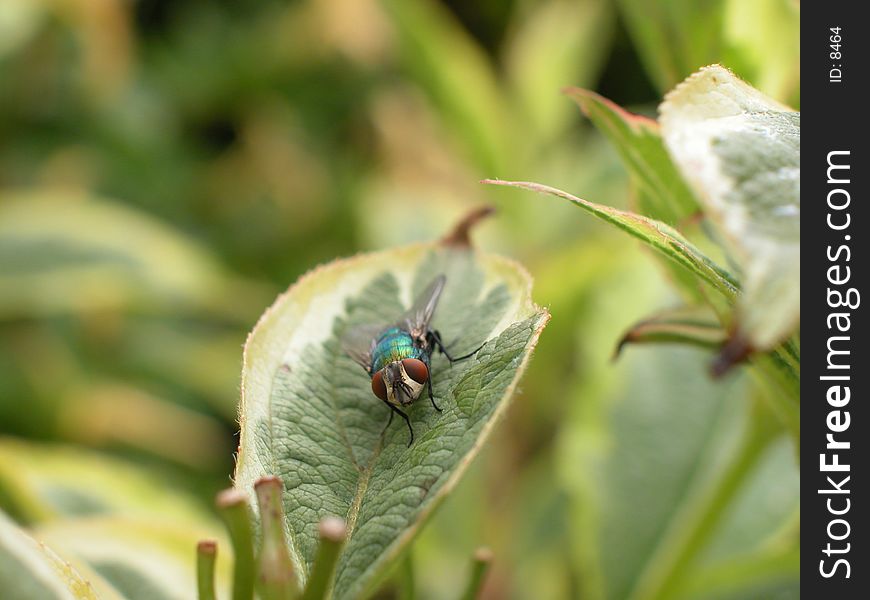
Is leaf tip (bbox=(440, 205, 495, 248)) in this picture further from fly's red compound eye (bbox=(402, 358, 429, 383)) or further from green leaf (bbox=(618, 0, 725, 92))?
green leaf (bbox=(618, 0, 725, 92))

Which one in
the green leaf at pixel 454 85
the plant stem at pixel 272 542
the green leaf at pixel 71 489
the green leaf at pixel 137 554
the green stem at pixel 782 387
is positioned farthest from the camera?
the green leaf at pixel 454 85

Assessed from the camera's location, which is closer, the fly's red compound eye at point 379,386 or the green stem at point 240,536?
the green stem at point 240,536

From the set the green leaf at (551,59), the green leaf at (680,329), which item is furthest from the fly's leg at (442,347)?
the green leaf at (551,59)

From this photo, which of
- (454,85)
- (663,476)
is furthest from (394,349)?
(454,85)

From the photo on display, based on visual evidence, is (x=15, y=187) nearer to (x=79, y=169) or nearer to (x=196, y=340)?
(x=79, y=169)

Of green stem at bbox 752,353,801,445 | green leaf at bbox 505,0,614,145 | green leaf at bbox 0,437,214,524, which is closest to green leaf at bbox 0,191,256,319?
green leaf at bbox 0,437,214,524

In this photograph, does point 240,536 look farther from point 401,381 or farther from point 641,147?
point 641,147

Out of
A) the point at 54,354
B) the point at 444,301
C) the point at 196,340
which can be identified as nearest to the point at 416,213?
the point at 196,340

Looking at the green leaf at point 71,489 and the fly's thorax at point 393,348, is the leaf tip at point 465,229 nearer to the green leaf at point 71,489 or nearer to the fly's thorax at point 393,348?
the fly's thorax at point 393,348
